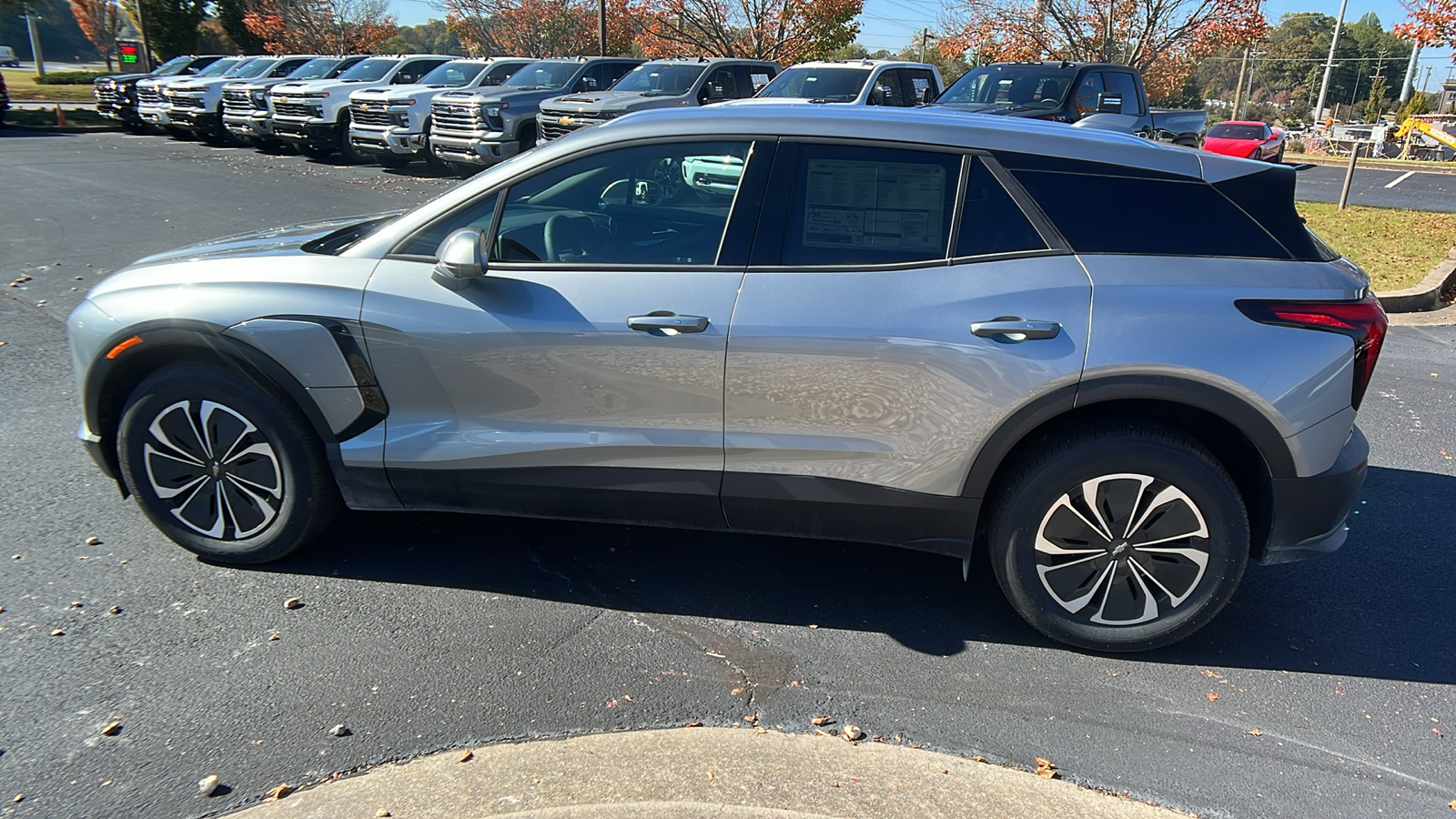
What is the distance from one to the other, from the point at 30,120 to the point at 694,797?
116 feet

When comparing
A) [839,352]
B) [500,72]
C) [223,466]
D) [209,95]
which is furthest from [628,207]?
[209,95]

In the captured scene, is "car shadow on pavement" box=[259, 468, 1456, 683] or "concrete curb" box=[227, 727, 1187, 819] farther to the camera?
"car shadow on pavement" box=[259, 468, 1456, 683]

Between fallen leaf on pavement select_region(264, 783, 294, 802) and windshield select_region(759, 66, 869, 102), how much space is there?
12.4 metres

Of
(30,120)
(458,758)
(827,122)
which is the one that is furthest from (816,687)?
(30,120)

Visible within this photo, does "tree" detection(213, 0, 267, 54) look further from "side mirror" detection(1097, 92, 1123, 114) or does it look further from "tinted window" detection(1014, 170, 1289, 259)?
"tinted window" detection(1014, 170, 1289, 259)

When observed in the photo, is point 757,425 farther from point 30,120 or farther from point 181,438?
point 30,120

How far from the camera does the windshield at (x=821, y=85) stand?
1395cm

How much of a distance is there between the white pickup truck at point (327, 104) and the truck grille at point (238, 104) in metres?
1.01

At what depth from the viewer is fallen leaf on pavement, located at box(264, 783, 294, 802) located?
8.75ft

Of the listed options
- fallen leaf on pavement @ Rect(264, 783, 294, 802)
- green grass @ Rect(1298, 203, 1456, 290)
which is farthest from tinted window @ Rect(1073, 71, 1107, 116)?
fallen leaf on pavement @ Rect(264, 783, 294, 802)

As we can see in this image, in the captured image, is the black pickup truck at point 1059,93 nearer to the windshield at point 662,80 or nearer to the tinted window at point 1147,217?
the windshield at point 662,80

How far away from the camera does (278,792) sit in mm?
2680

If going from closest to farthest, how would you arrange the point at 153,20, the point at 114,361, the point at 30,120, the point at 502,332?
the point at 502,332 → the point at 114,361 → the point at 30,120 → the point at 153,20

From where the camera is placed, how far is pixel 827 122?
11.2ft
